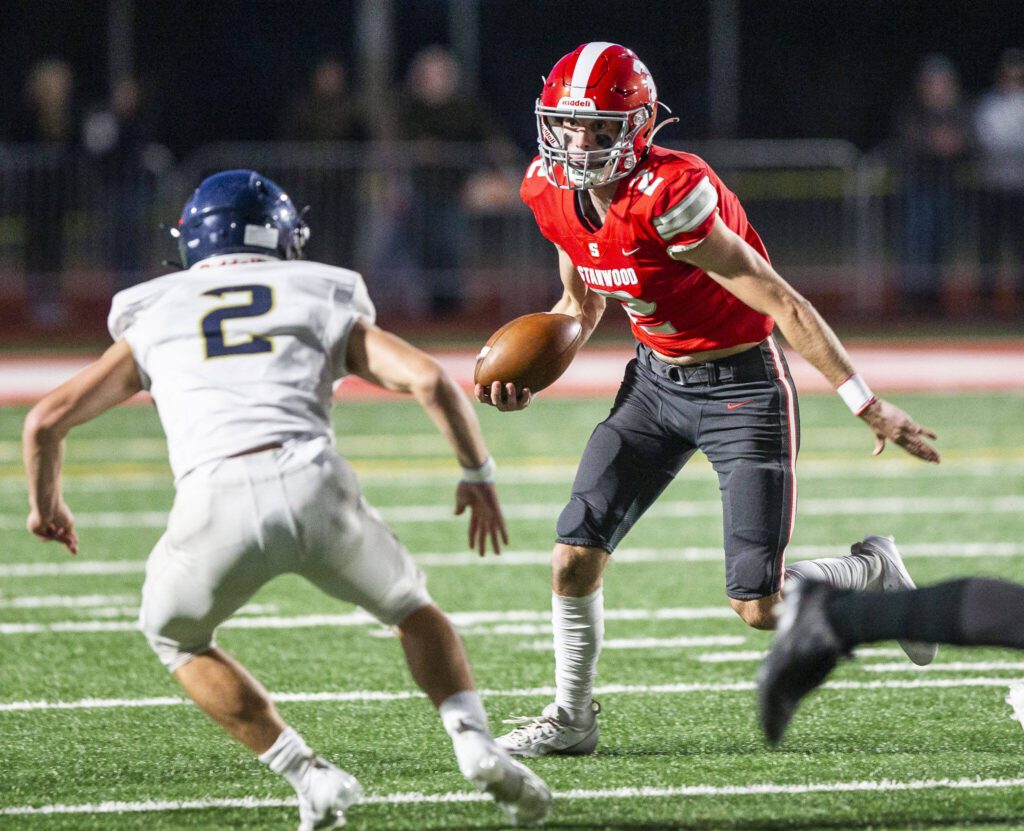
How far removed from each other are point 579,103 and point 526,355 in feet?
2.10

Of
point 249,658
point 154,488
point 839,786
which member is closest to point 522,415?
point 154,488

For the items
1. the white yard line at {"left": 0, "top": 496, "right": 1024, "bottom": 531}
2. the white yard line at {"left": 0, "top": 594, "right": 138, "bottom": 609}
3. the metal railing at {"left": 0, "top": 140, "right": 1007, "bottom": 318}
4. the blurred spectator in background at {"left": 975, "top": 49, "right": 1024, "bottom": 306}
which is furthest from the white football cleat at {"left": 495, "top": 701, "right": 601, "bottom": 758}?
the blurred spectator in background at {"left": 975, "top": 49, "right": 1024, "bottom": 306}

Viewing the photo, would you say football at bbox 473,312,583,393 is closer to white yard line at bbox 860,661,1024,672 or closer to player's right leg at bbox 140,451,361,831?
player's right leg at bbox 140,451,361,831

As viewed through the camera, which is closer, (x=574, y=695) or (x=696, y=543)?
(x=574, y=695)

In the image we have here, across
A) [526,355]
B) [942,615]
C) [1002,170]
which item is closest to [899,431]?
[942,615]

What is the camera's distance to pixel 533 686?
481cm

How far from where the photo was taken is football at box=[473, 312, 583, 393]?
163 inches

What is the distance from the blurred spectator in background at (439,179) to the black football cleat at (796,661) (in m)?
10.2

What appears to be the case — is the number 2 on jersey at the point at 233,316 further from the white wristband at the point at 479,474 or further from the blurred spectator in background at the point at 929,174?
the blurred spectator in background at the point at 929,174

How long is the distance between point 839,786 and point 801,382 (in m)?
7.78

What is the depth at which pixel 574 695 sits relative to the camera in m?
4.18

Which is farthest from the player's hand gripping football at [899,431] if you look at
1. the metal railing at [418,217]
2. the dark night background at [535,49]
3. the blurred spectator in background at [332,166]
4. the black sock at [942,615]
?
the dark night background at [535,49]

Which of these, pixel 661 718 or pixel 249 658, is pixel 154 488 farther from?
pixel 661 718

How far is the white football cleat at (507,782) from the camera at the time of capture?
10.8 ft
